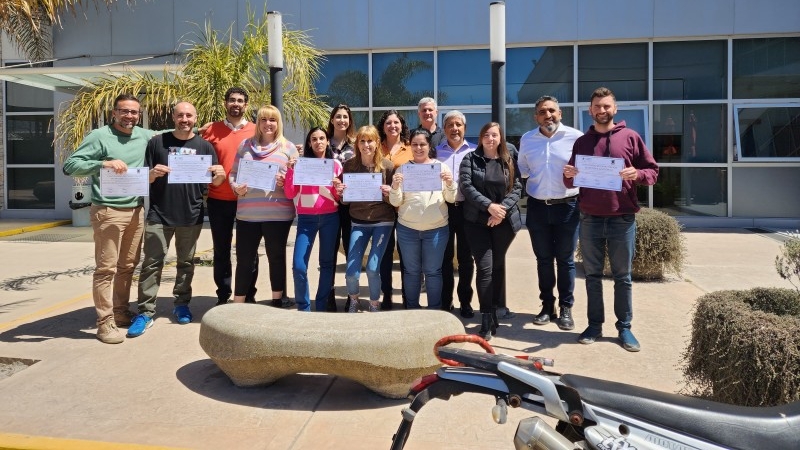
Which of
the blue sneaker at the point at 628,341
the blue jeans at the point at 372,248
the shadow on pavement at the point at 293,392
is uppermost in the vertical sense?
the blue jeans at the point at 372,248

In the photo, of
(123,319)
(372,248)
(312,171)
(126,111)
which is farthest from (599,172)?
(123,319)

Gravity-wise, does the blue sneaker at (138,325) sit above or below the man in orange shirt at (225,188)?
below

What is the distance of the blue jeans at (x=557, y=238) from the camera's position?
19.2 ft

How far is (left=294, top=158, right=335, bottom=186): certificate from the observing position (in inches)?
230

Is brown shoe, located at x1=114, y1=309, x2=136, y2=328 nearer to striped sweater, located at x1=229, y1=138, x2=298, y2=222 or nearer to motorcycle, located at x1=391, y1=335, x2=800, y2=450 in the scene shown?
striped sweater, located at x1=229, y1=138, x2=298, y2=222

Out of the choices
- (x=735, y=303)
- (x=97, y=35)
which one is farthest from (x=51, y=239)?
(x=735, y=303)

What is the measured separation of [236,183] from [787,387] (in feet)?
15.1

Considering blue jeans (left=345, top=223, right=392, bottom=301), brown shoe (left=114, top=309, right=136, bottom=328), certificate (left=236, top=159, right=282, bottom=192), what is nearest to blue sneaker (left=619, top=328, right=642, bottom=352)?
blue jeans (left=345, top=223, right=392, bottom=301)

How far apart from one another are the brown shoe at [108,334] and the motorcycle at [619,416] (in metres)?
4.17

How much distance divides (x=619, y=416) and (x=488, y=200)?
3.48 meters

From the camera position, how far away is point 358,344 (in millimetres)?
4086

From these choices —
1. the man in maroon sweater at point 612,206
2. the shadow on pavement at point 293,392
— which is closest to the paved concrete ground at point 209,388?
the shadow on pavement at point 293,392

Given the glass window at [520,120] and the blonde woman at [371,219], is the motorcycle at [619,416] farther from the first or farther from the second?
the glass window at [520,120]

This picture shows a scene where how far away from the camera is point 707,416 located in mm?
2088
